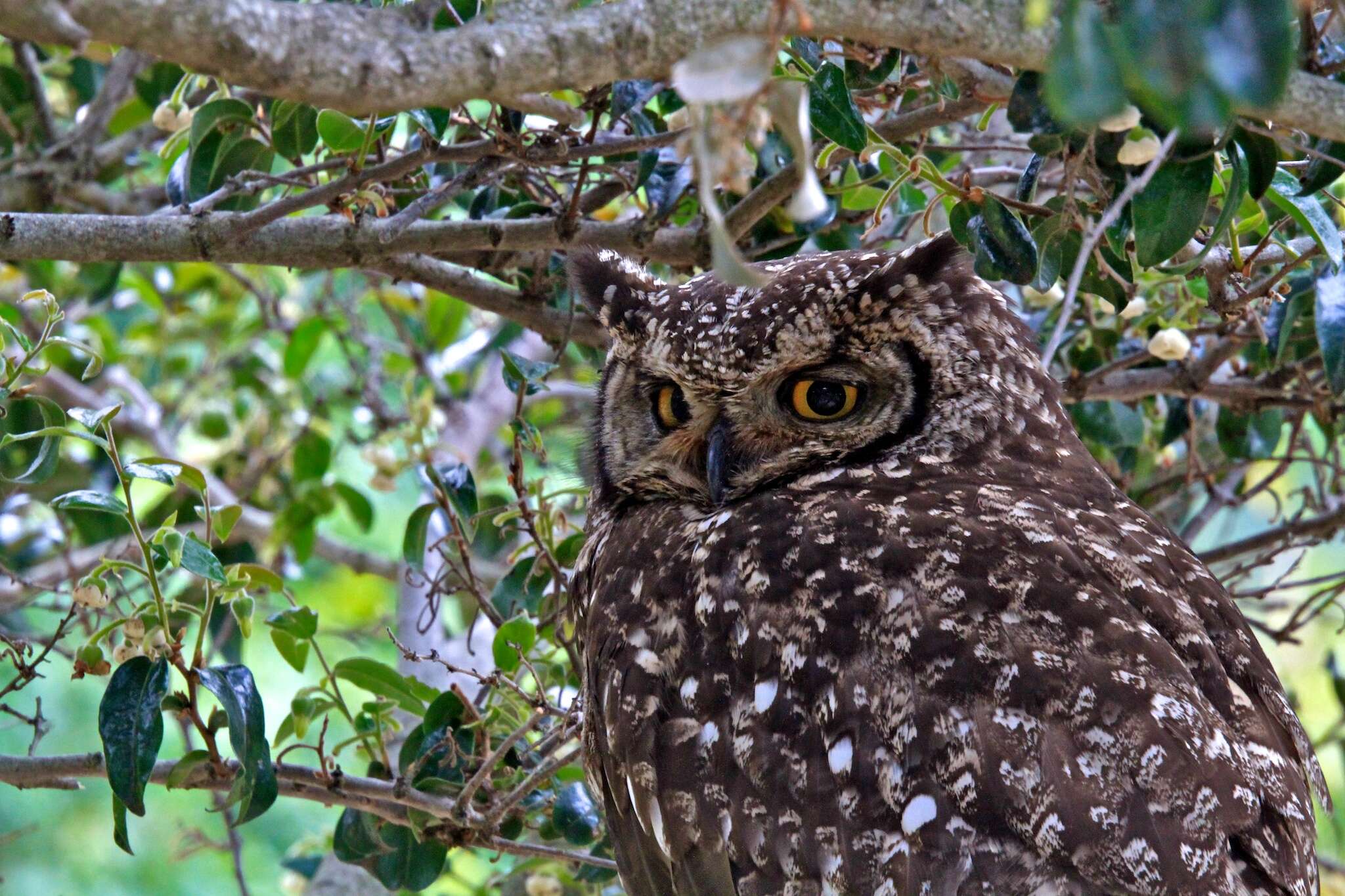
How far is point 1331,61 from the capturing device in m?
1.91

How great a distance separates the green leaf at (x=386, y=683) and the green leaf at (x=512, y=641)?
0.46ft

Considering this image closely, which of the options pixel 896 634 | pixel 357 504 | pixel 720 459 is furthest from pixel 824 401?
pixel 357 504

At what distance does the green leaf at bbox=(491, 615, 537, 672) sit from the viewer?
2395 millimetres

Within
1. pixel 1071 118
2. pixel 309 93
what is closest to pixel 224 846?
pixel 309 93

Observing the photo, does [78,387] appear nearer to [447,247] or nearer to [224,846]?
[224,846]

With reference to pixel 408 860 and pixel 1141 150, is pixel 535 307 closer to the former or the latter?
pixel 408 860

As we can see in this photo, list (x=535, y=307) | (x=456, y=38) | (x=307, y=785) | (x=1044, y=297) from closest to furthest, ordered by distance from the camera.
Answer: (x=456, y=38), (x=307, y=785), (x=535, y=307), (x=1044, y=297)

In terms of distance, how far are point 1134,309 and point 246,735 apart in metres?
1.75

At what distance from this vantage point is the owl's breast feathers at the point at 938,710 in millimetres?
1833

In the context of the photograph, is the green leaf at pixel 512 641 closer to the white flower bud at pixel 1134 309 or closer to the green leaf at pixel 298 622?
the green leaf at pixel 298 622

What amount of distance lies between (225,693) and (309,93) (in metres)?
1.17

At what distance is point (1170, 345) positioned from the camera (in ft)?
8.27

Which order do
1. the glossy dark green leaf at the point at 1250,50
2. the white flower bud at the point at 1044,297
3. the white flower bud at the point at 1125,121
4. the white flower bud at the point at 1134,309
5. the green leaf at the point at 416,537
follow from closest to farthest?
the glossy dark green leaf at the point at 1250,50 → the white flower bud at the point at 1125,121 → the white flower bud at the point at 1134,309 → the green leaf at the point at 416,537 → the white flower bud at the point at 1044,297

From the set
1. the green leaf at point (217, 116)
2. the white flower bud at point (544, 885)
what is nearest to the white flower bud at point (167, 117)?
the green leaf at point (217, 116)
